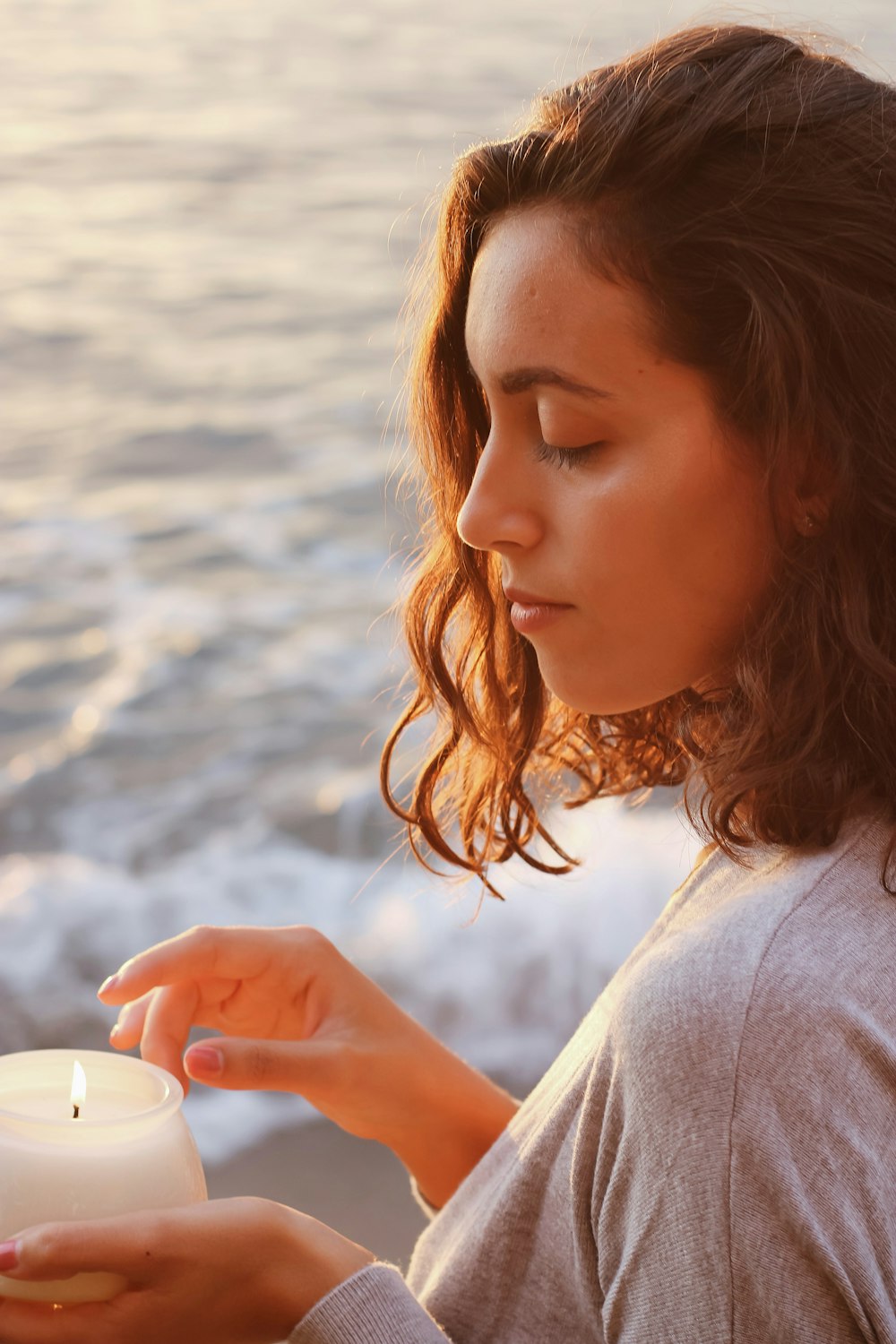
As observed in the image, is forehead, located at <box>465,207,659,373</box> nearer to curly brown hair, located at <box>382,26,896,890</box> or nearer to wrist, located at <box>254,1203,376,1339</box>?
curly brown hair, located at <box>382,26,896,890</box>

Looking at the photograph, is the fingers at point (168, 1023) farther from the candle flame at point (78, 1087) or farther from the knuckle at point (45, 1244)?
the knuckle at point (45, 1244)

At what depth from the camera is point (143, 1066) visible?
1.22 meters

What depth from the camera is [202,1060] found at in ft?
4.63

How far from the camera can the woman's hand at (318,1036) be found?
1605 millimetres

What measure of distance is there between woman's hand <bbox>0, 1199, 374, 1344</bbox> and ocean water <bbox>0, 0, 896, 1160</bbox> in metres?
1.54

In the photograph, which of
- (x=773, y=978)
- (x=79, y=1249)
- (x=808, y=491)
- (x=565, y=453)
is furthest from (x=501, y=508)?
(x=79, y=1249)

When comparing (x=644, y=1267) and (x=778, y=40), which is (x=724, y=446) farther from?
(x=644, y=1267)

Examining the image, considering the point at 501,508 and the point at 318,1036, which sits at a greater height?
the point at 501,508

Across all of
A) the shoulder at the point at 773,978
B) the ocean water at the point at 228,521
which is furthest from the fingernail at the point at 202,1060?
the ocean water at the point at 228,521

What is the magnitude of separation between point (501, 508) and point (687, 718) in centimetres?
37

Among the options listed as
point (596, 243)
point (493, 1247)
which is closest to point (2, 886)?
point (493, 1247)

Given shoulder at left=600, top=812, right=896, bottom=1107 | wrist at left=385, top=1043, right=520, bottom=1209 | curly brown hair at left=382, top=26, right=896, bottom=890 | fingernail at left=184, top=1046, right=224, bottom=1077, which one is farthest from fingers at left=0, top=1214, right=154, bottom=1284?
wrist at left=385, top=1043, right=520, bottom=1209

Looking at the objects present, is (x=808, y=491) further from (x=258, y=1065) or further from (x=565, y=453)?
(x=258, y=1065)

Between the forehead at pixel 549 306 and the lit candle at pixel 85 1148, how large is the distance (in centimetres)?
76
